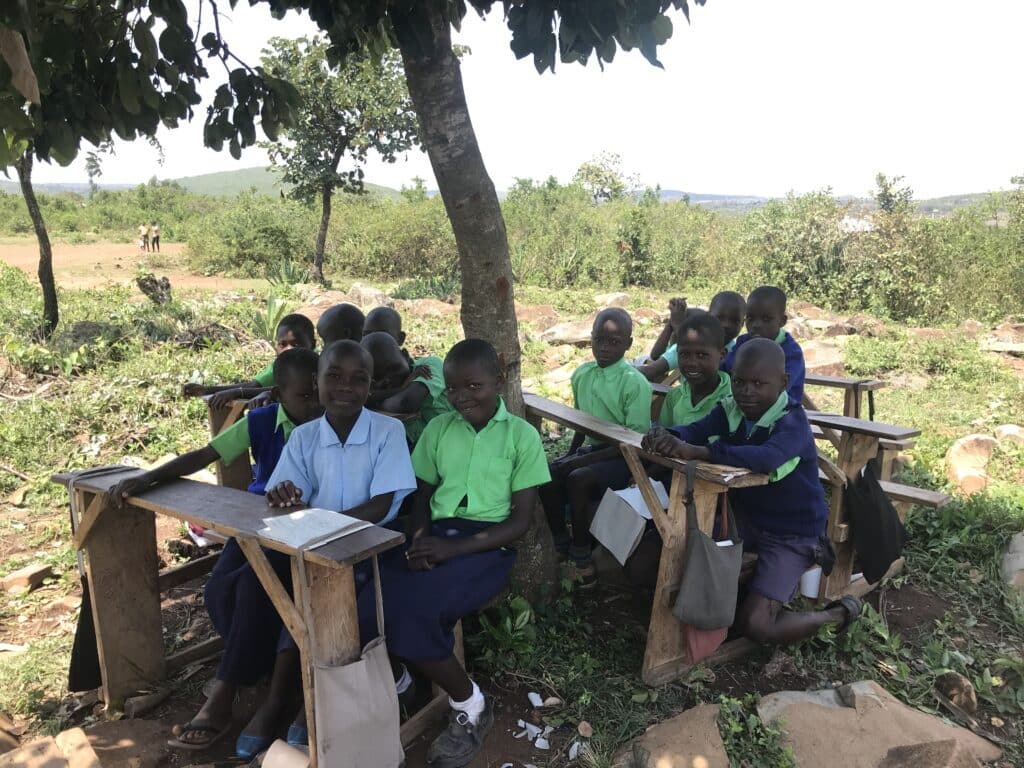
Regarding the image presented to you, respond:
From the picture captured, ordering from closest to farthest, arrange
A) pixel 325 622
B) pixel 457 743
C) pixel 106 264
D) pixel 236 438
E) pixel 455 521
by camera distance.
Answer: pixel 325 622
pixel 457 743
pixel 455 521
pixel 236 438
pixel 106 264

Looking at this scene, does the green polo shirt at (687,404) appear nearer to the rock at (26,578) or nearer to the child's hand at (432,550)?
the child's hand at (432,550)

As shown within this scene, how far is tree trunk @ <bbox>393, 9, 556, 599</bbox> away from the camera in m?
2.90

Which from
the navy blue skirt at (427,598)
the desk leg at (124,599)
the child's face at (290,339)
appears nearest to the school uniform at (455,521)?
the navy blue skirt at (427,598)

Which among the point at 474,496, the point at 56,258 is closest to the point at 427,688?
the point at 474,496

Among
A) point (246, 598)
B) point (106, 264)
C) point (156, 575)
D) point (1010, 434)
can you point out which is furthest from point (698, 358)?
point (106, 264)

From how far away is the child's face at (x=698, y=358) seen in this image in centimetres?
341

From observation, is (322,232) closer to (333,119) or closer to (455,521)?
(333,119)

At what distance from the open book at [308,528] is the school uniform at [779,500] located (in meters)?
1.40

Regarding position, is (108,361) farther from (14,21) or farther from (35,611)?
(14,21)

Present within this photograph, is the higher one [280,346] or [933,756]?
[280,346]

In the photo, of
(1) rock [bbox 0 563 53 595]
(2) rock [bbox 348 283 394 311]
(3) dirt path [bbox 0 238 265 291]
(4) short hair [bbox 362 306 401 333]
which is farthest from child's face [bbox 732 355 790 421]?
(3) dirt path [bbox 0 238 265 291]

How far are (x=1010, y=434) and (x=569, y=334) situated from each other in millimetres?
5273

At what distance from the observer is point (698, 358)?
343 centimetres

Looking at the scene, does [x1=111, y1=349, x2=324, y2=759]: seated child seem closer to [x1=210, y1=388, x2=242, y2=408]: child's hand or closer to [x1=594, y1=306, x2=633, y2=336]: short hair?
[x1=210, y1=388, x2=242, y2=408]: child's hand
